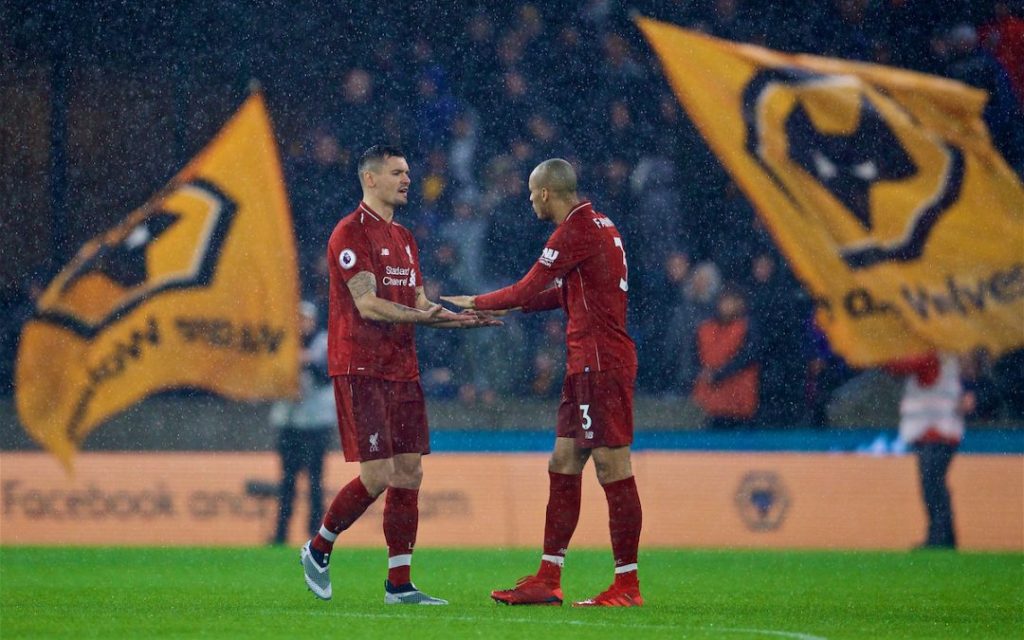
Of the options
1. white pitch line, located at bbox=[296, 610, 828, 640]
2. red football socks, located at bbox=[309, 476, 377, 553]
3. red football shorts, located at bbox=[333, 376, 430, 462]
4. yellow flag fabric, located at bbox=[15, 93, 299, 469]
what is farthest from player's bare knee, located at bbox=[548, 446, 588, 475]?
yellow flag fabric, located at bbox=[15, 93, 299, 469]

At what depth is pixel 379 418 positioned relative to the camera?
815 centimetres

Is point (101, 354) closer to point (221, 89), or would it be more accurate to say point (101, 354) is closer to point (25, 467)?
point (25, 467)

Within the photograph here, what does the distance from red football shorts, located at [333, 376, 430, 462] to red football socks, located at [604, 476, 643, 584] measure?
3.18 ft

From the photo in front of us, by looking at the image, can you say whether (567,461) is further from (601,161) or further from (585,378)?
(601,161)

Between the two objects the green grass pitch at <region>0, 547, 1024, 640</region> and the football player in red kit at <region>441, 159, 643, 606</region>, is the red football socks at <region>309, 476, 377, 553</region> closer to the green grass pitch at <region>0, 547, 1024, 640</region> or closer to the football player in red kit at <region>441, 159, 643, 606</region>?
the green grass pitch at <region>0, 547, 1024, 640</region>

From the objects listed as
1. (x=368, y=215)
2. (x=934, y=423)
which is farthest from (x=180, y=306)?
(x=368, y=215)

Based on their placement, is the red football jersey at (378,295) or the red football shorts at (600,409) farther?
the red football jersey at (378,295)

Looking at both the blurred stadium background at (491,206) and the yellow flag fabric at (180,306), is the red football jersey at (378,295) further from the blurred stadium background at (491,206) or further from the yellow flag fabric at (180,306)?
the yellow flag fabric at (180,306)

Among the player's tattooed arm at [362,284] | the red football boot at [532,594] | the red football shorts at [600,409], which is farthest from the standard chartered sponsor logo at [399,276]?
A: the red football boot at [532,594]

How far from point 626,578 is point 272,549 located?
5.44 meters

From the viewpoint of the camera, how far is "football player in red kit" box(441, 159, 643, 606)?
8109 mm

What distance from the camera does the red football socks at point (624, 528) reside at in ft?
26.5

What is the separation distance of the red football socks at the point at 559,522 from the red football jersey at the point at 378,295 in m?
0.89

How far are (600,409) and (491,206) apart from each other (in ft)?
27.9
